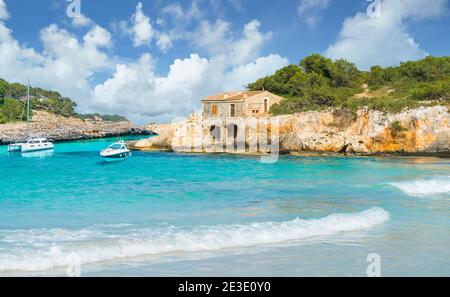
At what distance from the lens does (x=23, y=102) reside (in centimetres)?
8756

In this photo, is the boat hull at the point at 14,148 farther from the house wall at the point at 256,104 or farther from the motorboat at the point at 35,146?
the house wall at the point at 256,104

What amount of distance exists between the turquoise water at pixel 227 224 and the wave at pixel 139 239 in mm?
24

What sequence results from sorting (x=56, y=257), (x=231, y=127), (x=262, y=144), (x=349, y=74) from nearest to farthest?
(x=56, y=257)
(x=262, y=144)
(x=231, y=127)
(x=349, y=74)

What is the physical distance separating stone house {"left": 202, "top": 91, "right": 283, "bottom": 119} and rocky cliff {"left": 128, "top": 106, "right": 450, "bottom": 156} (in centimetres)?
330

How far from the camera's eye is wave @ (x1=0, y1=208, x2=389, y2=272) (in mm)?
8172

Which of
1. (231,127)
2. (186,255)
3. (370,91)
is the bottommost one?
(186,255)

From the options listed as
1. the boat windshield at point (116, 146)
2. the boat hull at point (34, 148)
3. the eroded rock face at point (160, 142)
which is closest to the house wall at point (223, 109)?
the eroded rock face at point (160, 142)

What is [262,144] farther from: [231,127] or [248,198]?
[248,198]

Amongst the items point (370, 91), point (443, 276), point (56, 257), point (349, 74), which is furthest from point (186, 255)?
point (349, 74)

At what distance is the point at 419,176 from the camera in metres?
21.9

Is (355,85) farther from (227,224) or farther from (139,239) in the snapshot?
(139,239)

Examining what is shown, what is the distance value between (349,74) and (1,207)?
46.2 meters

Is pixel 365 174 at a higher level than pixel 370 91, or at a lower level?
lower

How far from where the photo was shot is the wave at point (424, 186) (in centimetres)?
1725
